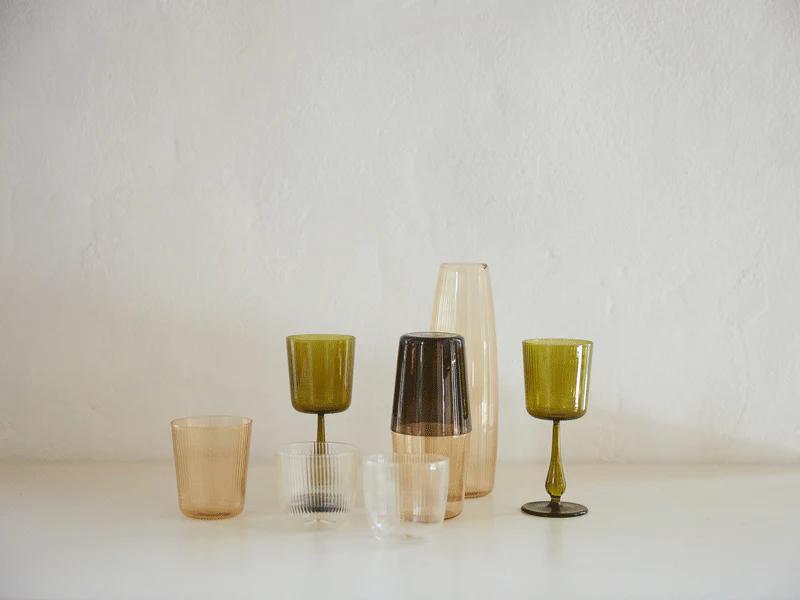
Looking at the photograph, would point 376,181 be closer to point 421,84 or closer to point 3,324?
point 421,84

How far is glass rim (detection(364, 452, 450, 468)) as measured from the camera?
1054 mm

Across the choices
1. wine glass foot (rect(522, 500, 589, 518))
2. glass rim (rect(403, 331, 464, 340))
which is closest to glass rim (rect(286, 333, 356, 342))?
glass rim (rect(403, 331, 464, 340))

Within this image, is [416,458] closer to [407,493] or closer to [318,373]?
[407,493]

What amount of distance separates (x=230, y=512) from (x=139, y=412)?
438 mm

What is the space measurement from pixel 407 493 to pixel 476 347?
30 cm

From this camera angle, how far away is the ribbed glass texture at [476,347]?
4.19 feet

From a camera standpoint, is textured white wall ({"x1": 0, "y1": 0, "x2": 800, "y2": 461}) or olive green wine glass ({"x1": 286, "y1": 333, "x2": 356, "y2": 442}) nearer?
olive green wine glass ({"x1": 286, "y1": 333, "x2": 356, "y2": 442})

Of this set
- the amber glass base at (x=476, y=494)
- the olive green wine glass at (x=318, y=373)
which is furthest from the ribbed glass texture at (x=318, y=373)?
the amber glass base at (x=476, y=494)

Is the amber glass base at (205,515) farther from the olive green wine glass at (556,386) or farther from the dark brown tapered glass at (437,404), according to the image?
the olive green wine glass at (556,386)

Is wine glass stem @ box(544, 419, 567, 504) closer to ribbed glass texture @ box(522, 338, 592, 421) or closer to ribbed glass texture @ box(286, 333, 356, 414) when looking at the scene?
ribbed glass texture @ box(522, 338, 592, 421)

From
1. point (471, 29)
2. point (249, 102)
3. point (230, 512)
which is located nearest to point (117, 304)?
point (249, 102)

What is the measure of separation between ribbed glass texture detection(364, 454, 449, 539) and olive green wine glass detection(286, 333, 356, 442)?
0.19 meters

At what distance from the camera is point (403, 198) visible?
Answer: 1.50m

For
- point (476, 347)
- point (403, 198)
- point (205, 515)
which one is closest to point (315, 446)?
point (205, 515)
